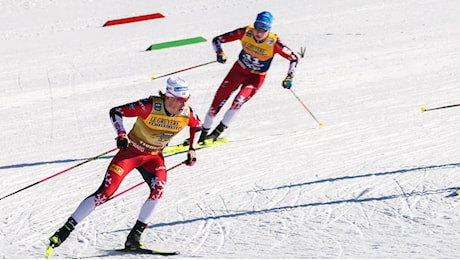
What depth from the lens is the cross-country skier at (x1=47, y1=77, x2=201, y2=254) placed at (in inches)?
273

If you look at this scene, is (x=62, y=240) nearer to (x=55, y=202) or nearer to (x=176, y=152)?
(x=55, y=202)

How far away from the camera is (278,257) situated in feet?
22.9

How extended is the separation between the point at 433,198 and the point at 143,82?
6631mm

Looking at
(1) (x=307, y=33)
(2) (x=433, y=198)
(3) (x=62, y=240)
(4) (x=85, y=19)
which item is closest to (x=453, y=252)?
(2) (x=433, y=198)

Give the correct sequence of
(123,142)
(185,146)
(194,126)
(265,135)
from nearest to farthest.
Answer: (123,142), (194,126), (185,146), (265,135)

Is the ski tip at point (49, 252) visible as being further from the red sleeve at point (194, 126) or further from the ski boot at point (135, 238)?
the red sleeve at point (194, 126)

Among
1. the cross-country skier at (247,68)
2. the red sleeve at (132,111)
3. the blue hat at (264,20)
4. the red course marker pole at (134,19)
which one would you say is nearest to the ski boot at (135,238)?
the red sleeve at (132,111)

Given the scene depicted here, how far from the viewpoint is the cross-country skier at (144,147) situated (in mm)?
6945


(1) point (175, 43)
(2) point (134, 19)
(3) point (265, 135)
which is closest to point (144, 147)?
(3) point (265, 135)

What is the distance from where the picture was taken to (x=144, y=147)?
286 inches

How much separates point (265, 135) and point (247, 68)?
98cm

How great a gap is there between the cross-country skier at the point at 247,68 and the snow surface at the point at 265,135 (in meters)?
0.47

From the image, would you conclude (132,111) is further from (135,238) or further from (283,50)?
(283,50)

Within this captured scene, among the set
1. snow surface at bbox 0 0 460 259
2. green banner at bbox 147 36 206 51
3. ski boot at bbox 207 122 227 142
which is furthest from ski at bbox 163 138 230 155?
green banner at bbox 147 36 206 51
